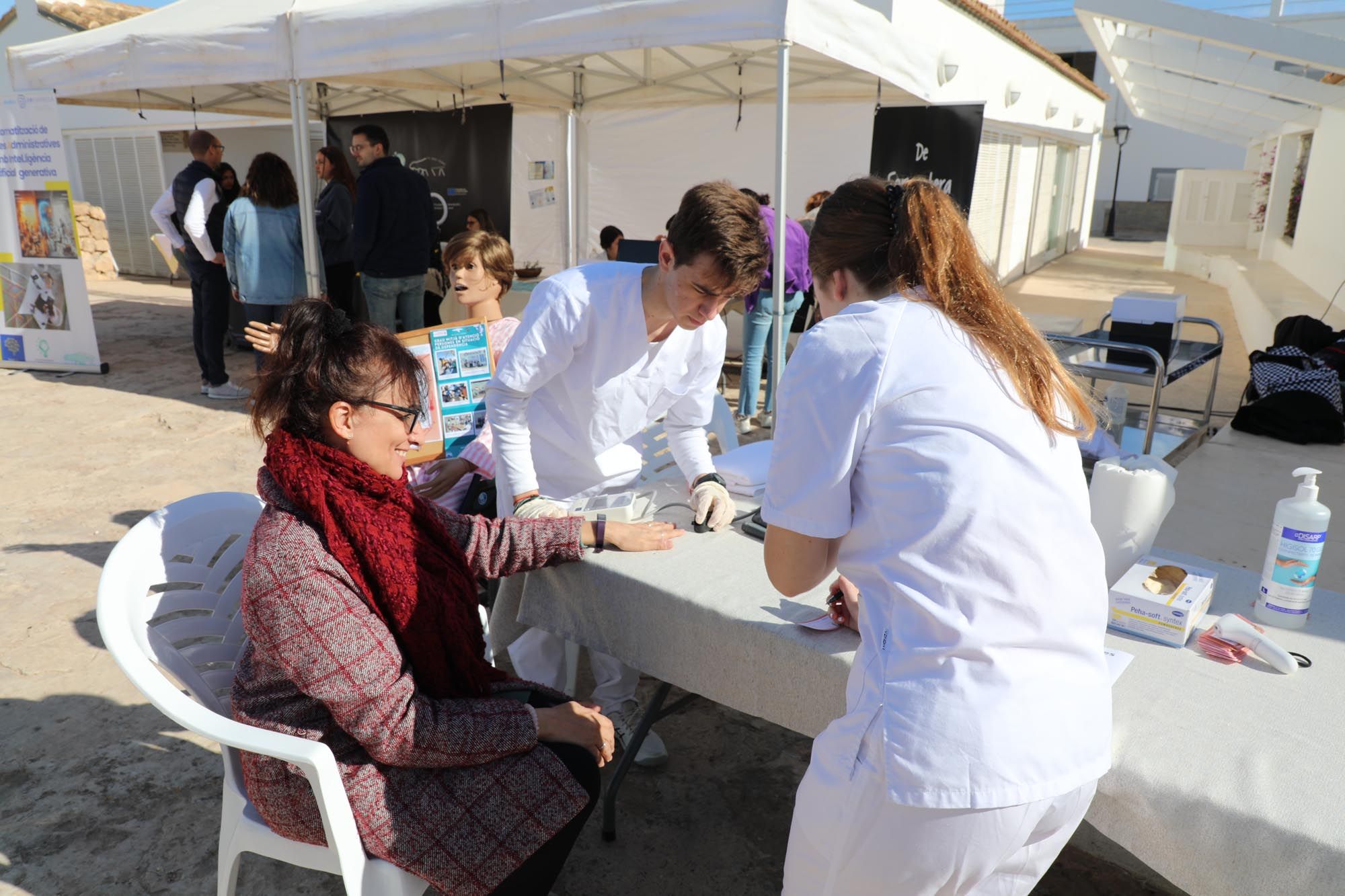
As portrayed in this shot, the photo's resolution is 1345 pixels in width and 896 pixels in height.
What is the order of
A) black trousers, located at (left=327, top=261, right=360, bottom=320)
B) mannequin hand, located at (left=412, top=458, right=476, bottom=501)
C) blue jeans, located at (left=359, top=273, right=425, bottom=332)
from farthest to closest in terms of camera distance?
black trousers, located at (left=327, top=261, right=360, bottom=320) < blue jeans, located at (left=359, top=273, right=425, bottom=332) < mannequin hand, located at (left=412, top=458, right=476, bottom=501)

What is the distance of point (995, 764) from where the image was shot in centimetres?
102

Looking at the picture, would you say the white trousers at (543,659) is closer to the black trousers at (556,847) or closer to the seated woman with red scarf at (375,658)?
the black trousers at (556,847)

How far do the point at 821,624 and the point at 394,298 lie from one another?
18.4ft

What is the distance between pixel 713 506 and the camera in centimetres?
201

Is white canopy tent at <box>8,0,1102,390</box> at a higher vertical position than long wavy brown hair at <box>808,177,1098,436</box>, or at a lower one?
higher

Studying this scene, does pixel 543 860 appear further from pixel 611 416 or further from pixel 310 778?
pixel 611 416

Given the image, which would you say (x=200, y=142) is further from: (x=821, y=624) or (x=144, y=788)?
(x=821, y=624)

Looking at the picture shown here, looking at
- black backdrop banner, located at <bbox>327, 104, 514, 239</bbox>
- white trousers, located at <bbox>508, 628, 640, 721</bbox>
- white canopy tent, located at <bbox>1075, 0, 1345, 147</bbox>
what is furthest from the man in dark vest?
white canopy tent, located at <bbox>1075, 0, 1345, 147</bbox>

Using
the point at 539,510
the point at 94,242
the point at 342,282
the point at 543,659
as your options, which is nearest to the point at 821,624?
the point at 539,510

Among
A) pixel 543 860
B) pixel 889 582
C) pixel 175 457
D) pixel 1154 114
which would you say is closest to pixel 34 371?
pixel 175 457

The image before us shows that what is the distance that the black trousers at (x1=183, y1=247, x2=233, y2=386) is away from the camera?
21.8 ft

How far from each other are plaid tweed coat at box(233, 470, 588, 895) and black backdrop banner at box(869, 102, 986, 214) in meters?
5.54

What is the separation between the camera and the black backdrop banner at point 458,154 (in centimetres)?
790

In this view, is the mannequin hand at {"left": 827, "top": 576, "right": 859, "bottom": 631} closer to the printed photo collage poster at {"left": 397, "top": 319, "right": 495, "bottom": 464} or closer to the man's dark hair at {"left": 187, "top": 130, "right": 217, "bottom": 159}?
the printed photo collage poster at {"left": 397, "top": 319, "right": 495, "bottom": 464}
